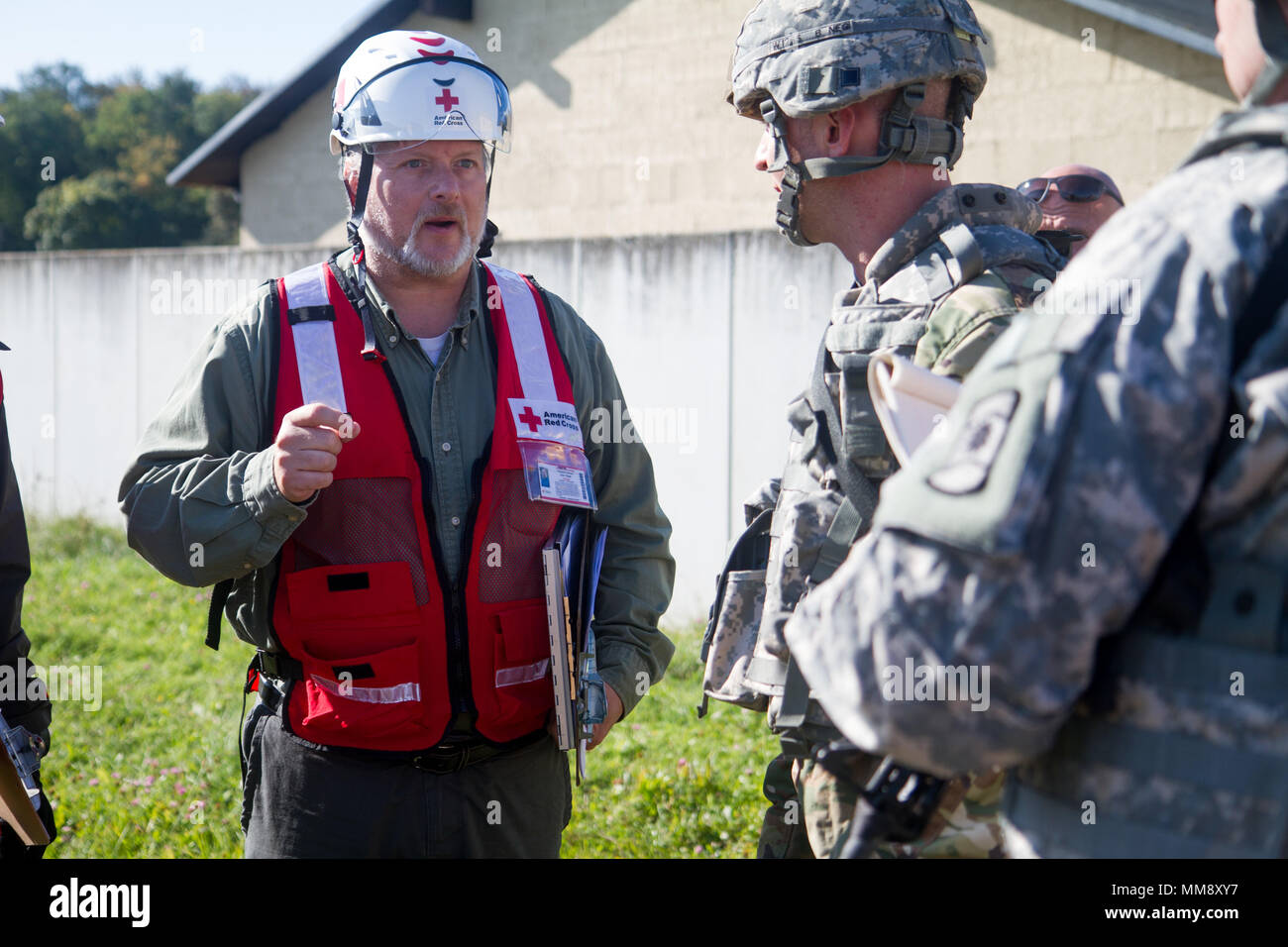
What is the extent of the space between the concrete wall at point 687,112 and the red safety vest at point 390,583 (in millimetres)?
7164

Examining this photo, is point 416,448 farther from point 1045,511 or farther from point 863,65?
point 1045,511

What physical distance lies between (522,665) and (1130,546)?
165 centimetres

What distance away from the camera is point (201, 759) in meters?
5.20

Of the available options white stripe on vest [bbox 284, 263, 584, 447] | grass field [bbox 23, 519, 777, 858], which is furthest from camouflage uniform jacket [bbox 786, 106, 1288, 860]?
grass field [bbox 23, 519, 777, 858]

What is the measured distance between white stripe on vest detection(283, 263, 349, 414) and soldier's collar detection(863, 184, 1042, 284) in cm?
119

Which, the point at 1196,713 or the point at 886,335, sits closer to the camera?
the point at 1196,713

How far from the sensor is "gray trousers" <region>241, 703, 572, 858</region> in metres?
2.65

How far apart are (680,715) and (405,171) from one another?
134 inches

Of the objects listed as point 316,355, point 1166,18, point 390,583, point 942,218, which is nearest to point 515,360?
point 316,355

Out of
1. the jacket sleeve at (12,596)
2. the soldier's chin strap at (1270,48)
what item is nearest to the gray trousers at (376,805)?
the jacket sleeve at (12,596)

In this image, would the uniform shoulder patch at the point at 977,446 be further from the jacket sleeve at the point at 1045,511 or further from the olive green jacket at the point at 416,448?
the olive green jacket at the point at 416,448

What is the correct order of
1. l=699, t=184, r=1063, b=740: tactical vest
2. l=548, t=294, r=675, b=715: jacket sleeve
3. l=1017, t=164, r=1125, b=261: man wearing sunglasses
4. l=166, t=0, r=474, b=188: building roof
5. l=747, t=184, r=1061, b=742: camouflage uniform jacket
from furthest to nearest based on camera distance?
l=166, t=0, r=474, b=188: building roof → l=1017, t=164, r=1125, b=261: man wearing sunglasses → l=548, t=294, r=675, b=715: jacket sleeve → l=699, t=184, r=1063, b=740: tactical vest → l=747, t=184, r=1061, b=742: camouflage uniform jacket

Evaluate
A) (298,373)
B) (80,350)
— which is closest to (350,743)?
(298,373)

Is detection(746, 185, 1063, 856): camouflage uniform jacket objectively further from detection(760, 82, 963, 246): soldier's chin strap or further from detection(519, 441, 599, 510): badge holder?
detection(519, 441, 599, 510): badge holder
